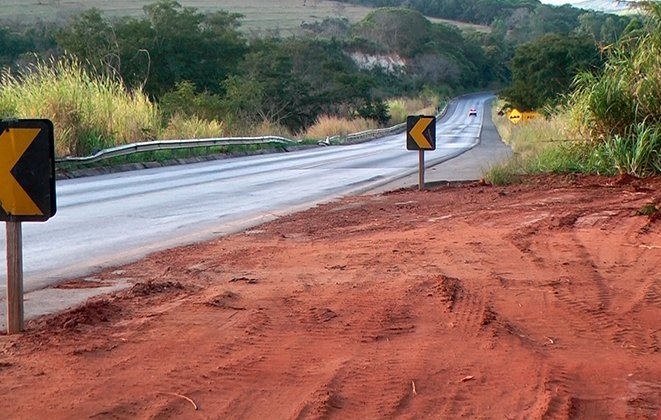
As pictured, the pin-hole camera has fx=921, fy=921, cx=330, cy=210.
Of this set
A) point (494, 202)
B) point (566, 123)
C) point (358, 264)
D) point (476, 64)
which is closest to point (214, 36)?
point (566, 123)

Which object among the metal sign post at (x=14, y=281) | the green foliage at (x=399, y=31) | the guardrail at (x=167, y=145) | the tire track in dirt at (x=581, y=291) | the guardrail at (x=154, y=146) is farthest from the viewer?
the green foliage at (x=399, y=31)

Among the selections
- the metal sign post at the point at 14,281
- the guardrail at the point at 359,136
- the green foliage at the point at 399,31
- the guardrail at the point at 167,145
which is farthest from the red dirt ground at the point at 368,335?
the green foliage at the point at 399,31

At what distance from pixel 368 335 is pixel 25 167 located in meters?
2.37

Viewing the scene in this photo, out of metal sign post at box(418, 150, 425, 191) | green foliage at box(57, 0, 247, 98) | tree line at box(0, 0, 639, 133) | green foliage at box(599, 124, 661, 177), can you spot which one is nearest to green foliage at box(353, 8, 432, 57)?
tree line at box(0, 0, 639, 133)

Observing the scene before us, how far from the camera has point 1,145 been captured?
5691 millimetres

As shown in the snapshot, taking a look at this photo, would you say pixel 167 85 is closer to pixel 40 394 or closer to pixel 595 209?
pixel 595 209

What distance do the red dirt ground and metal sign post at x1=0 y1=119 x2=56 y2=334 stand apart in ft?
2.64

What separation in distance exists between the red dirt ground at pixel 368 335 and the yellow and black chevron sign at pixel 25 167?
32.7 inches

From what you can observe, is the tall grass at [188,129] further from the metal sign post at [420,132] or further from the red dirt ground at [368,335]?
the red dirt ground at [368,335]

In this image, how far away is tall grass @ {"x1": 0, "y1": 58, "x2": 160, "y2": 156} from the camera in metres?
22.7

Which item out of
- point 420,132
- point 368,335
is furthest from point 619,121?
point 368,335

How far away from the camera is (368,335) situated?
5770 millimetres

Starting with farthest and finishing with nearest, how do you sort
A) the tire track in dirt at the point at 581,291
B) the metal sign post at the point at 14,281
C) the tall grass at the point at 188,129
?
the tall grass at the point at 188,129
the metal sign post at the point at 14,281
the tire track in dirt at the point at 581,291

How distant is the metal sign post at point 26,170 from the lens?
224 inches
